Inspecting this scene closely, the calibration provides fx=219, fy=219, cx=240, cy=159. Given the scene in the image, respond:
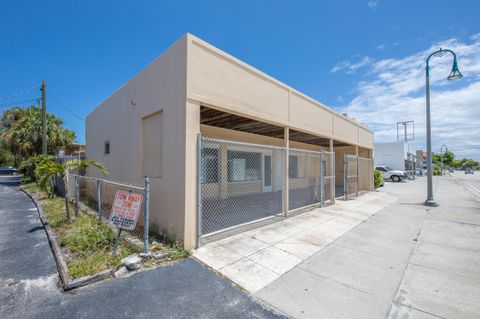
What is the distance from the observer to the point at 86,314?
246 centimetres

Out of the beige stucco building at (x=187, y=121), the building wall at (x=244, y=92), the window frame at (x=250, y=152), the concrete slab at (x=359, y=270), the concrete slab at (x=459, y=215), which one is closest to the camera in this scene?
the concrete slab at (x=359, y=270)

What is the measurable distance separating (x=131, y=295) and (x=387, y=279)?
11.9ft

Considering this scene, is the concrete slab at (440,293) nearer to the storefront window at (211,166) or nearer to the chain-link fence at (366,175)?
the storefront window at (211,166)

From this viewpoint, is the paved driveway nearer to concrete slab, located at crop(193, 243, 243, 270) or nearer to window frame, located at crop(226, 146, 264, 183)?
concrete slab, located at crop(193, 243, 243, 270)

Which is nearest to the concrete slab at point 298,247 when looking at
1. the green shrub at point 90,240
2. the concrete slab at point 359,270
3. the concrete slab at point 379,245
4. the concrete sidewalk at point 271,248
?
the concrete sidewalk at point 271,248

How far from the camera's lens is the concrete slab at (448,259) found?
362 cm

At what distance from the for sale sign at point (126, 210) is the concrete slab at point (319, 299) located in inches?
95.3

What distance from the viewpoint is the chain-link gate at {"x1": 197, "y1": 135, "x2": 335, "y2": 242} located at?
6.96m

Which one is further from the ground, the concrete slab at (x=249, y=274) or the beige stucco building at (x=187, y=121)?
the beige stucco building at (x=187, y=121)

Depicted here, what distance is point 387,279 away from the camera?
328 centimetres

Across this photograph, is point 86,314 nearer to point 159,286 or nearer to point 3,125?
point 159,286

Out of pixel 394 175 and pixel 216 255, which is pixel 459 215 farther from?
pixel 394 175

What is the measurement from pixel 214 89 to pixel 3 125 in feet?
84.2

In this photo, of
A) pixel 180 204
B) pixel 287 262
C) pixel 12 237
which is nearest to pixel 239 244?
pixel 287 262
